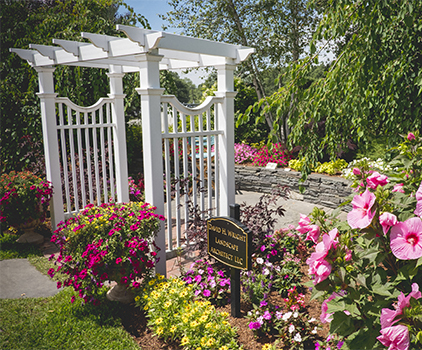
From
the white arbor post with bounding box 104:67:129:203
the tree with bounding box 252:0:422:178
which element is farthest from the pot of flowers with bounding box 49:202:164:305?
the white arbor post with bounding box 104:67:129:203

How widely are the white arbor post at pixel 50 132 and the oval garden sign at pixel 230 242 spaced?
8.19 ft

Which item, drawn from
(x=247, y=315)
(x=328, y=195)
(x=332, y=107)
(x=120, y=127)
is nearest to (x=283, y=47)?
(x=328, y=195)

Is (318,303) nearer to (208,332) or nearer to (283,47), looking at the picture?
(208,332)

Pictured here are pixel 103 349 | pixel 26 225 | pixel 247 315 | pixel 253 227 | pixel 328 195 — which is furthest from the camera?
pixel 328 195

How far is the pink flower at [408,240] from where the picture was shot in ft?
4.13

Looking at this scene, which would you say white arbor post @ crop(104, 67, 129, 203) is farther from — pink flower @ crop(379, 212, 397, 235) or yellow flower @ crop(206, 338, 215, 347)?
pink flower @ crop(379, 212, 397, 235)

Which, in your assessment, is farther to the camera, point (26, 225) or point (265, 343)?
point (26, 225)

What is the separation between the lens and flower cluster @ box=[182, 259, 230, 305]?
275cm

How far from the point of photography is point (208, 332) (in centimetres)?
218

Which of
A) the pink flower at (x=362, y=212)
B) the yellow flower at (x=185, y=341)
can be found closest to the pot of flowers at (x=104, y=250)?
the yellow flower at (x=185, y=341)

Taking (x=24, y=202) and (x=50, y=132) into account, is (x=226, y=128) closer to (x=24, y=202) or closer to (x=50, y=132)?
(x=50, y=132)

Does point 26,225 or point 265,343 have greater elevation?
point 26,225

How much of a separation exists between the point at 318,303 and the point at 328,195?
131 inches

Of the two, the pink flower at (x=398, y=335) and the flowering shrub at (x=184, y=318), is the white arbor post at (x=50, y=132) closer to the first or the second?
the flowering shrub at (x=184, y=318)
